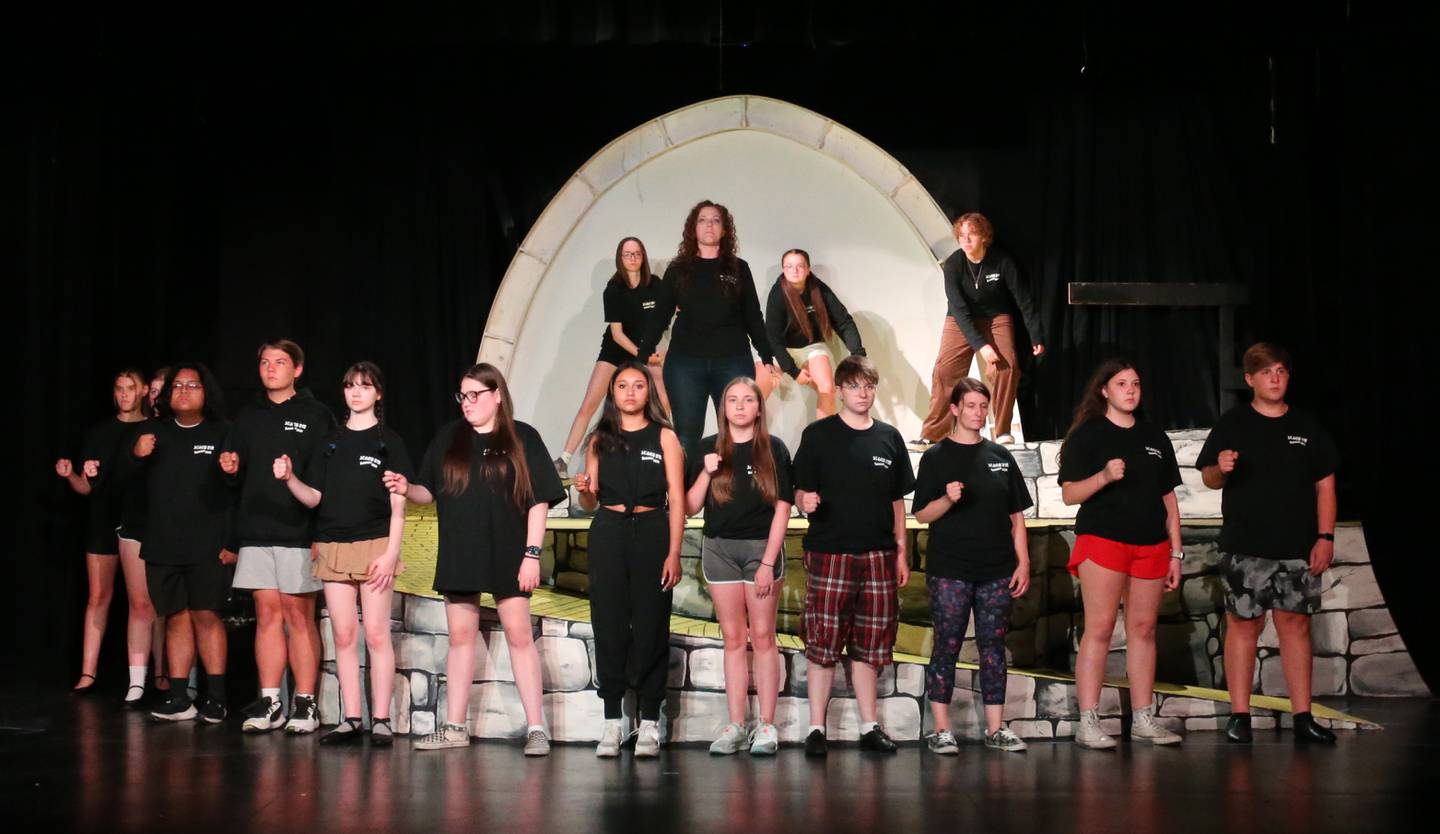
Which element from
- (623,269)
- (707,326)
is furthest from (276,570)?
(623,269)

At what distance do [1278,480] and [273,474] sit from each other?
373 cm

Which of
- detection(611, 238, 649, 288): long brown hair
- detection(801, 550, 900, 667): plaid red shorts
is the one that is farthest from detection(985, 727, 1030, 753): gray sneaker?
detection(611, 238, 649, 288): long brown hair

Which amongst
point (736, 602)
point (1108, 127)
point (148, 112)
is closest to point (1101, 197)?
point (1108, 127)

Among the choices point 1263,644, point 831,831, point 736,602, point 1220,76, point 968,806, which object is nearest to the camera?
point 831,831

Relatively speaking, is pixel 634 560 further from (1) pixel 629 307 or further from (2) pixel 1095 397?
(1) pixel 629 307

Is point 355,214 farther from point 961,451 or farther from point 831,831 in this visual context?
point 831,831

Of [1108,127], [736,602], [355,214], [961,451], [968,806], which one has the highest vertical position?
[1108,127]

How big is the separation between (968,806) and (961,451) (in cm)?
137

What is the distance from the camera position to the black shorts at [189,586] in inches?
210

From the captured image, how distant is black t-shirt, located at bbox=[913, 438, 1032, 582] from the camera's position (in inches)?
187

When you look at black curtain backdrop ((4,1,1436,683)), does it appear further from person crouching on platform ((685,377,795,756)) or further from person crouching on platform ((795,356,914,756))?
person crouching on platform ((685,377,795,756))

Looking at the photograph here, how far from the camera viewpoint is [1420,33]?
6535 millimetres

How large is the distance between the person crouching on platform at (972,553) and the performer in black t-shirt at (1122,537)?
0.29 meters

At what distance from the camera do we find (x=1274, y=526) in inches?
197
